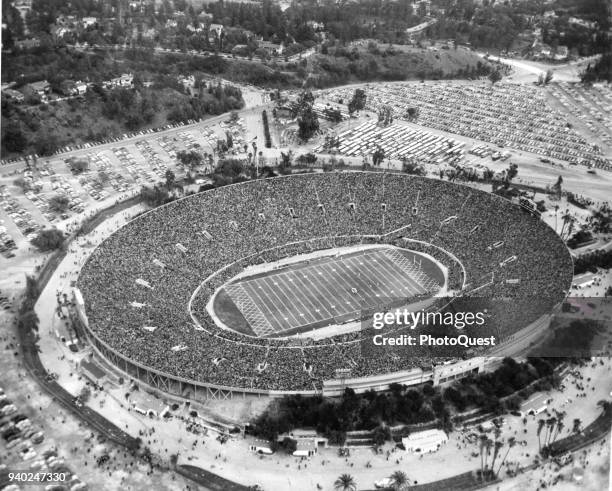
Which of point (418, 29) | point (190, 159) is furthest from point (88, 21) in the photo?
point (418, 29)

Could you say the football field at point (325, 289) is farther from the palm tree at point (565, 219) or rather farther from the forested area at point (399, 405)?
the palm tree at point (565, 219)

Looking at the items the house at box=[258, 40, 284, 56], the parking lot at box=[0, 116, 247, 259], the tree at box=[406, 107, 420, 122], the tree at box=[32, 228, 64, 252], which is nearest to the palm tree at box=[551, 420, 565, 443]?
the tree at box=[32, 228, 64, 252]

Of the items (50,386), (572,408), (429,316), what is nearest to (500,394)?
(572,408)

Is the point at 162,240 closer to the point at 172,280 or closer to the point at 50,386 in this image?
the point at 172,280

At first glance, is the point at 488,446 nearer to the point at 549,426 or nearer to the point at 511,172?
the point at 549,426

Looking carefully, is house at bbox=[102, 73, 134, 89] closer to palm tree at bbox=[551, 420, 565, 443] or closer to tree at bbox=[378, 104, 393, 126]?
tree at bbox=[378, 104, 393, 126]

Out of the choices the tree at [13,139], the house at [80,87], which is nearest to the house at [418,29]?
the house at [80,87]
